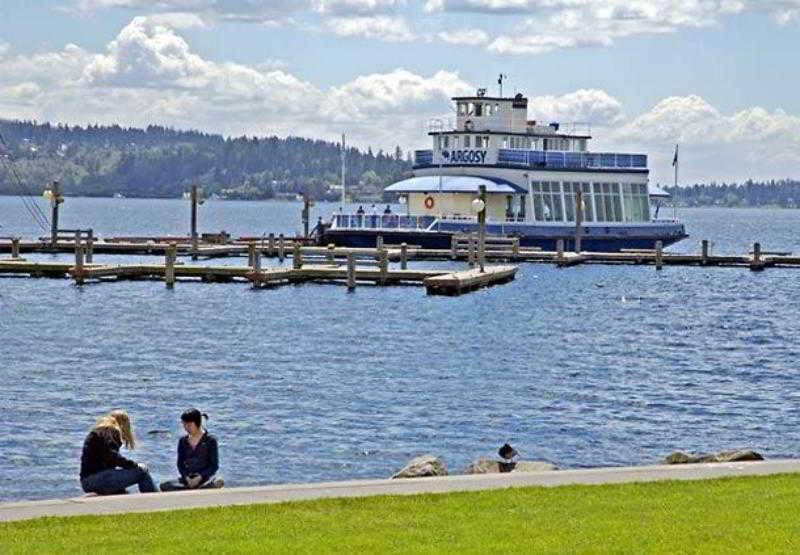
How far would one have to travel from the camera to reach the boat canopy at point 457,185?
290 ft

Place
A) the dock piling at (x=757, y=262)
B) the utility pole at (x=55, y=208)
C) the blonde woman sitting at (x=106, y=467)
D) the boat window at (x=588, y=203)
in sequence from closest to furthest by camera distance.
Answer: the blonde woman sitting at (x=106, y=467), the utility pole at (x=55, y=208), the dock piling at (x=757, y=262), the boat window at (x=588, y=203)

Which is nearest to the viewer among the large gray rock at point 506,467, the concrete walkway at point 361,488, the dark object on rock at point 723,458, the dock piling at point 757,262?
the concrete walkway at point 361,488

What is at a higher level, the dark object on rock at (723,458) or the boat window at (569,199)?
the boat window at (569,199)

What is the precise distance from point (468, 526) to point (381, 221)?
73405mm

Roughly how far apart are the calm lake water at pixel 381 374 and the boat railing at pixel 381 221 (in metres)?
17.9

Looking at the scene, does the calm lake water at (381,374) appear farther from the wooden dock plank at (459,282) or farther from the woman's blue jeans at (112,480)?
the woman's blue jeans at (112,480)

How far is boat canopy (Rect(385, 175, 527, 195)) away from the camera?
8836cm

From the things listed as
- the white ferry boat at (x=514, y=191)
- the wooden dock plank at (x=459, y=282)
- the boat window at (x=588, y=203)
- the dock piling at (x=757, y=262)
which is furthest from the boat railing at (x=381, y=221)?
the wooden dock plank at (x=459, y=282)

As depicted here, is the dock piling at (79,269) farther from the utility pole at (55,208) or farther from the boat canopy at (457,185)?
the boat canopy at (457,185)

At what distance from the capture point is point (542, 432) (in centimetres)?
→ 3014

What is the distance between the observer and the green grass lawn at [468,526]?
45.0 ft

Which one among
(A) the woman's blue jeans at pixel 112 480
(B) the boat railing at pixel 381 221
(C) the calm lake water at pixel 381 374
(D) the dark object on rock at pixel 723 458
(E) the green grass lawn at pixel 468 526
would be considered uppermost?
(B) the boat railing at pixel 381 221

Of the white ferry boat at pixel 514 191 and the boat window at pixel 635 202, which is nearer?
the white ferry boat at pixel 514 191

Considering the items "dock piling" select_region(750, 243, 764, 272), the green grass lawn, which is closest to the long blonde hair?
the green grass lawn
